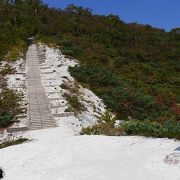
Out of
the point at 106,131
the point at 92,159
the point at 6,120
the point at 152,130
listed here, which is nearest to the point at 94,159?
the point at 92,159

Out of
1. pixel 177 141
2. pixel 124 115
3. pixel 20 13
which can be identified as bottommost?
pixel 124 115

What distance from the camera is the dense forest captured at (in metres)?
33.3

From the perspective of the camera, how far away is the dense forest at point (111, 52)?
3331 centimetres

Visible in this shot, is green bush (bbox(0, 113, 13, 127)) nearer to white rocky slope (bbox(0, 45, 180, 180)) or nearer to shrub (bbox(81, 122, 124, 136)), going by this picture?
shrub (bbox(81, 122, 124, 136))

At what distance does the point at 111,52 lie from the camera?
55.8 m


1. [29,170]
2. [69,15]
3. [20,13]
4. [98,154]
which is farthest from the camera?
[69,15]

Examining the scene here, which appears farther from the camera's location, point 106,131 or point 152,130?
point 106,131

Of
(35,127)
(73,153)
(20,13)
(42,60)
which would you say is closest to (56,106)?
(35,127)

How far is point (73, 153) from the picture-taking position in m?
15.4

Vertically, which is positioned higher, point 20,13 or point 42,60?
point 20,13

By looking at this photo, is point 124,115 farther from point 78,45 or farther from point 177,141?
point 78,45

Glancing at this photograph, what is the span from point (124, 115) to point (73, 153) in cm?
1517

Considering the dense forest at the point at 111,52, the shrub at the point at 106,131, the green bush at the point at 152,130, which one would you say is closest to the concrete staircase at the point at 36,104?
the dense forest at the point at 111,52

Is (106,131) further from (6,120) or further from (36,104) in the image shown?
(36,104)
